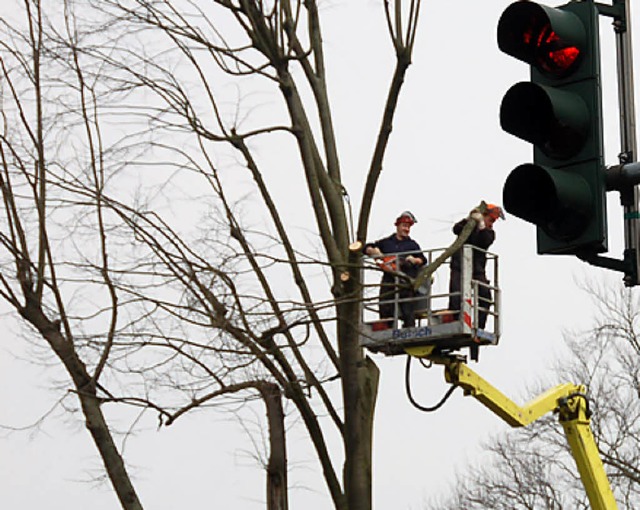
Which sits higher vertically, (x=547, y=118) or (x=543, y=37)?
(x=543, y=37)

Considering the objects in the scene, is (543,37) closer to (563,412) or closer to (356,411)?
(563,412)

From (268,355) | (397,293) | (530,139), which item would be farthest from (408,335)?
(530,139)

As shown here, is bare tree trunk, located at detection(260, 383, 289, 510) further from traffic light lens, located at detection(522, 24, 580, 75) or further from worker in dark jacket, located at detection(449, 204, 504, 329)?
traffic light lens, located at detection(522, 24, 580, 75)

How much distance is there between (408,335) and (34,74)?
561cm

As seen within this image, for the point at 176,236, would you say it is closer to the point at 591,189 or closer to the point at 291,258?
the point at 291,258

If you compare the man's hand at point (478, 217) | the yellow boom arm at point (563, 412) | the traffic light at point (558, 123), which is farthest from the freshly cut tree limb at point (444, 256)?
the traffic light at point (558, 123)

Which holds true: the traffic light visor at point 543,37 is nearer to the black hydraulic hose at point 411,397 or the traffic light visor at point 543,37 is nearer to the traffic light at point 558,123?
the traffic light at point 558,123

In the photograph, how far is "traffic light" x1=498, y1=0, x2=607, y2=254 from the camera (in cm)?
616

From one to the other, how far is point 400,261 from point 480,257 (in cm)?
80

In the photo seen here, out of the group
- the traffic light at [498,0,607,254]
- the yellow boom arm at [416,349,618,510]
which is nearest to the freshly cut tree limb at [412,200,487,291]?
the yellow boom arm at [416,349,618,510]

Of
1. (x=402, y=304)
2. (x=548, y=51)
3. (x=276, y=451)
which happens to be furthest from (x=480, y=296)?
(x=548, y=51)

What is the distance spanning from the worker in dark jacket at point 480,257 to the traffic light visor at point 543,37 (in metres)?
7.03

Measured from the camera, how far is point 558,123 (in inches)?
245

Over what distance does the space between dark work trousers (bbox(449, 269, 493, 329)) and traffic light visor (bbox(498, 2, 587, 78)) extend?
698 centimetres
